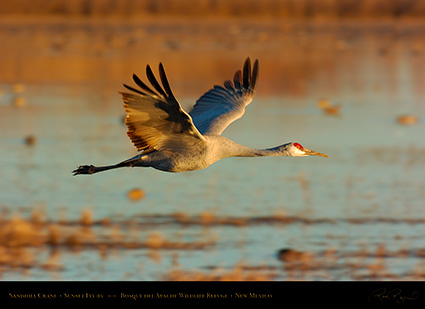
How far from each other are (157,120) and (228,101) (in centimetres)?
328

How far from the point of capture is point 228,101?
1577 cm

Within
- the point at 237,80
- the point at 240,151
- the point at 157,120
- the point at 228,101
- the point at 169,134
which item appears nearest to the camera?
the point at 157,120

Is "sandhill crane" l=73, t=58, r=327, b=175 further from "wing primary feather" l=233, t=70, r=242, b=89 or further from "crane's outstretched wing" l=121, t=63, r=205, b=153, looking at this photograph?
"wing primary feather" l=233, t=70, r=242, b=89

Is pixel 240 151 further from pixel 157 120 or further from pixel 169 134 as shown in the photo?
pixel 157 120

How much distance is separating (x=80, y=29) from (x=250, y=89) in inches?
1778

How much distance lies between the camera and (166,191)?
75.6ft

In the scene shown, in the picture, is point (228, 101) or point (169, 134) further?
point (228, 101)

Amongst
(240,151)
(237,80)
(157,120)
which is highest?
(237,80)

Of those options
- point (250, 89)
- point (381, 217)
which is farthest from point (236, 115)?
point (381, 217)

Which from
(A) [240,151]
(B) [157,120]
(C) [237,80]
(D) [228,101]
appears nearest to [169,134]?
(B) [157,120]

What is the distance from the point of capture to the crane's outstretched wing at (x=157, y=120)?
1217 centimetres

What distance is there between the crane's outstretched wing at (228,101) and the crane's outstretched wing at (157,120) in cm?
200

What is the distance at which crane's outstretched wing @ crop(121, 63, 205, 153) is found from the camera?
39.9 feet

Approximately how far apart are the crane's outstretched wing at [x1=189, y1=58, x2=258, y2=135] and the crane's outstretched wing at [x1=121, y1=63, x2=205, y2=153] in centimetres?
200
